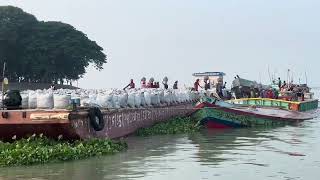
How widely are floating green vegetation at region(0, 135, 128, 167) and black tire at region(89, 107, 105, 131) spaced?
507mm

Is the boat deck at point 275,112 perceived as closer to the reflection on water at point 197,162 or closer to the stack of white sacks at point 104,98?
the stack of white sacks at point 104,98

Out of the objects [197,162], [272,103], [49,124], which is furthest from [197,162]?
[272,103]

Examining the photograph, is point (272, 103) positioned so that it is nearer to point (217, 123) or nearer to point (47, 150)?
point (217, 123)

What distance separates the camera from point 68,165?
11680 millimetres

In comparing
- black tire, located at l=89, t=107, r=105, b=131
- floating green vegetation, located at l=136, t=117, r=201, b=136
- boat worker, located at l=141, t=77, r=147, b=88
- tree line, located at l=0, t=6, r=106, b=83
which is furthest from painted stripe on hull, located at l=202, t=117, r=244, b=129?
tree line, located at l=0, t=6, r=106, b=83

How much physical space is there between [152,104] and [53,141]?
778cm

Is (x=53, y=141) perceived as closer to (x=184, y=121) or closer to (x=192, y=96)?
(x=184, y=121)

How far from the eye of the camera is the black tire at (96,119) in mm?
13938

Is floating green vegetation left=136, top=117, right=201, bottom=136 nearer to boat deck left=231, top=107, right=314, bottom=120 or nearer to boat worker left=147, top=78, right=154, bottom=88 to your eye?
boat deck left=231, top=107, right=314, bottom=120

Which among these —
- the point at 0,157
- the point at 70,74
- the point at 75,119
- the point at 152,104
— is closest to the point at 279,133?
the point at 152,104

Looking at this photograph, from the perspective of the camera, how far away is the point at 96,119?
14.2 m

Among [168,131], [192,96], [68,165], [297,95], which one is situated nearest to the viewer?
[68,165]

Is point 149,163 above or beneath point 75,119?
beneath

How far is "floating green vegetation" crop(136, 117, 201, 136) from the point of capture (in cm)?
1888
